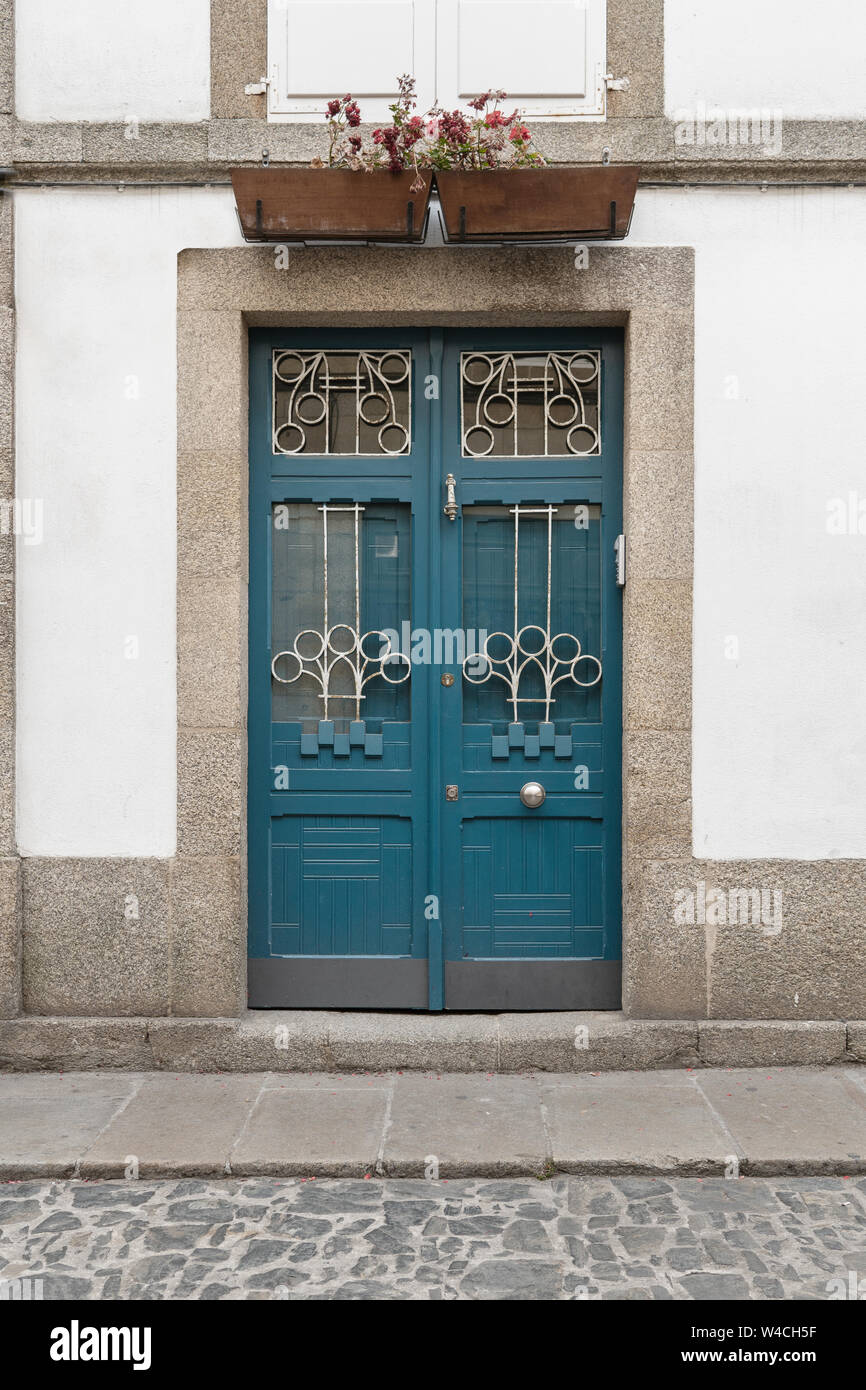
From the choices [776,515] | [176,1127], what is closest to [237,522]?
[776,515]

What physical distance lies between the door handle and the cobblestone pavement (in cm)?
295

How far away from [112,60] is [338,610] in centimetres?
272

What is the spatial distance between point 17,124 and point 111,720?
2.78 meters

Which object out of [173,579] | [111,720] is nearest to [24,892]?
[111,720]

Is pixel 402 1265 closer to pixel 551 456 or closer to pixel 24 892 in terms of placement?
pixel 24 892

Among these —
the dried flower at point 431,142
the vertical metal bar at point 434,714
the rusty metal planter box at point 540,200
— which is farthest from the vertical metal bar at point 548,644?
the dried flower at point 431,142

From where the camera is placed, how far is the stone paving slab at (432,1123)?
4.36 m

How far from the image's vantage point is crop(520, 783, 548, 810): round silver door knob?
5.53m

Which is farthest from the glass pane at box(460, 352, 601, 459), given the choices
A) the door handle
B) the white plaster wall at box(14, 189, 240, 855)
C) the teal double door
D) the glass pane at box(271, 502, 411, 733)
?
the white plaster wall at box(14, 189, 240, 855)

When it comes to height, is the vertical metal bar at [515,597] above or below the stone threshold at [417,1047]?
above

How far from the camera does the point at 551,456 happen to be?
560 cm

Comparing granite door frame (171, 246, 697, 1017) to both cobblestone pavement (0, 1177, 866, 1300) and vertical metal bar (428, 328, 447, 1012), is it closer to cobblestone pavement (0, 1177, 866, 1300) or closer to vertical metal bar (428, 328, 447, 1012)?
vertical metal bar (428, 328, 447, 1012)

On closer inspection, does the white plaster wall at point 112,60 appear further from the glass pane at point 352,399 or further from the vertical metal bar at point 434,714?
the vertical metal bar at point 434,714

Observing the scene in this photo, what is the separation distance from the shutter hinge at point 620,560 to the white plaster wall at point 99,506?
6.82 ft
